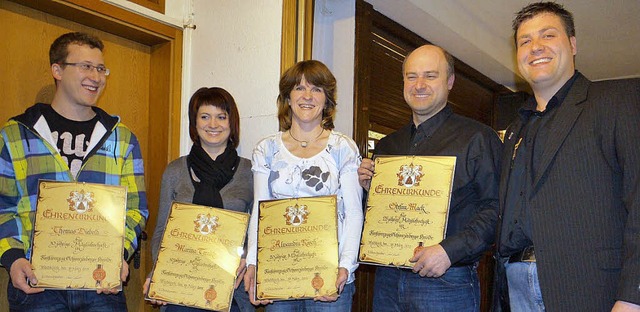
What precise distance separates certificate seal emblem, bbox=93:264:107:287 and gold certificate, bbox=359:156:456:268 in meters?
0.92

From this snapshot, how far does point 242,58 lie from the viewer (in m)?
3.01

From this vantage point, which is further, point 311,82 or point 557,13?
point 311,82

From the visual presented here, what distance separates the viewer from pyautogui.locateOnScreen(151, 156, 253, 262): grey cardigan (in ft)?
7.22

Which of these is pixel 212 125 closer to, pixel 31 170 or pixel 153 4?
pixel 31 170

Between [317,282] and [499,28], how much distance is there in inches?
147

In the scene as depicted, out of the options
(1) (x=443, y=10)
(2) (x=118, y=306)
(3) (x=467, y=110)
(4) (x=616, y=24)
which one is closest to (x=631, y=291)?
(2) (x=118, y=306)

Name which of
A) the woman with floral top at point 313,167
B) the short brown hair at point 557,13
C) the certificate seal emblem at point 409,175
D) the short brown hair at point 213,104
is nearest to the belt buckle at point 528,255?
the certificate seal emblem at point 409,175

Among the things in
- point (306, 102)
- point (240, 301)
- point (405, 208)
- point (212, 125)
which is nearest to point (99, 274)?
point (240, 301)

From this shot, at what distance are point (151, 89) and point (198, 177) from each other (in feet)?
3.70

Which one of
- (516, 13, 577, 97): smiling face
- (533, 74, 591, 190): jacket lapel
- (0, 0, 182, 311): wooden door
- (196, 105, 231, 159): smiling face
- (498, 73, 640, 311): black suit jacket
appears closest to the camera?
(498, 73, 640, 311): black suit jacket

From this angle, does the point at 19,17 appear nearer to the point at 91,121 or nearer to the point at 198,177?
the point at 91,121

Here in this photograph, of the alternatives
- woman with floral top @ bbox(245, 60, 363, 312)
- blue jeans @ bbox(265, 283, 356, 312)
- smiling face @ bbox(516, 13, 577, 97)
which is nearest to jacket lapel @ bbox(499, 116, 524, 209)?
smiling face @ bbox(516, 13, 577, 97)

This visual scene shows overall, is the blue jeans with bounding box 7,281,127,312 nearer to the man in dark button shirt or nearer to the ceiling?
the man in dark button shirt

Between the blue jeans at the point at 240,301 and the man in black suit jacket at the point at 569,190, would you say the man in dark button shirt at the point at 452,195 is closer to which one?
the man in black suit jacket at the point at 569,190
